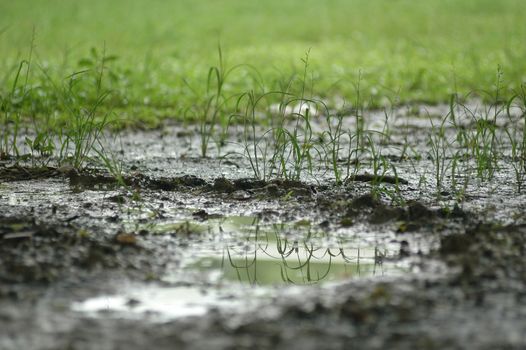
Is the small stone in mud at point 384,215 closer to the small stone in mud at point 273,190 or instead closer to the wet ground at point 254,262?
the wet ground at point 254,262

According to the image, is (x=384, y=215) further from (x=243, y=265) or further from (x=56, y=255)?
(x=56, y=255)

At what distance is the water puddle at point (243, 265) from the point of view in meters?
2.81

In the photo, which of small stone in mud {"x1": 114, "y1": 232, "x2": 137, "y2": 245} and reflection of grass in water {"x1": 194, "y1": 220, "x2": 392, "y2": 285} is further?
small stone in mud {"x1": 114, "y1": 232, "x2": 137, "y2": 245}

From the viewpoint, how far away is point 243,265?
335 cm

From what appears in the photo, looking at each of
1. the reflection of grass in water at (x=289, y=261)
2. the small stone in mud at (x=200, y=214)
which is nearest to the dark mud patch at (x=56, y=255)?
the reflection of grass in water at (x=289, y=261)

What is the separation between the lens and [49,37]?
1504cm

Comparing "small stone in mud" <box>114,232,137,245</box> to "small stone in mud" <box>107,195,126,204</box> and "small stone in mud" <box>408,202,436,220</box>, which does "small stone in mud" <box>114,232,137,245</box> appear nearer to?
"small stone in mud" <box>107,195,126,204</box>

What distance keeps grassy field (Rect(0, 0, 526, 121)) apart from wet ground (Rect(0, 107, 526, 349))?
0.95 meters

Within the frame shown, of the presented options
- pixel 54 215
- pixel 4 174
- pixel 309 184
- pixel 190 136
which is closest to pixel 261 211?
pixel 309 184

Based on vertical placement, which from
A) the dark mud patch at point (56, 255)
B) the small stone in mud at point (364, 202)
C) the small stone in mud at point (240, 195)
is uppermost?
the small stone in mud at point (240, 195)

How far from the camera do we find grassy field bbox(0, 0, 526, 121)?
8359 mm

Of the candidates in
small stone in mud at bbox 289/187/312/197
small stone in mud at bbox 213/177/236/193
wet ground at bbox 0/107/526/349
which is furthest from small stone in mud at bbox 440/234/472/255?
small stone in mud at bbox 213/177/236/193

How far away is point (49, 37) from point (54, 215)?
1171cm

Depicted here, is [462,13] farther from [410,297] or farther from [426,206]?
[410,297]
